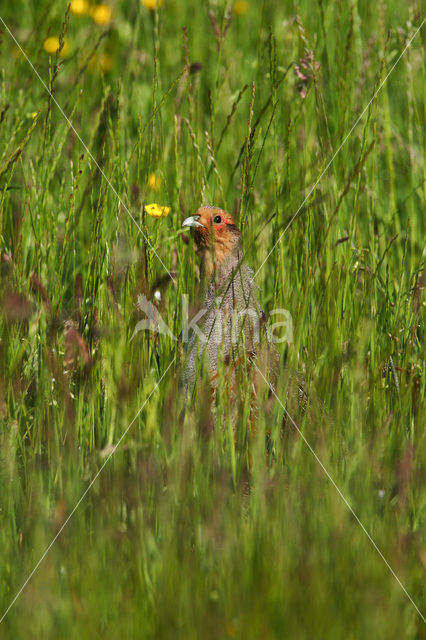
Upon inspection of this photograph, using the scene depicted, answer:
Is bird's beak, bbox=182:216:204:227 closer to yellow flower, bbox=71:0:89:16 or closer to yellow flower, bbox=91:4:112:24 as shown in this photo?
yellow flower, bbox=91:4:112:24

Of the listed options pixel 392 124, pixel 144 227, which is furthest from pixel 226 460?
pixel 392 124

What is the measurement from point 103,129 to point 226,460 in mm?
1477

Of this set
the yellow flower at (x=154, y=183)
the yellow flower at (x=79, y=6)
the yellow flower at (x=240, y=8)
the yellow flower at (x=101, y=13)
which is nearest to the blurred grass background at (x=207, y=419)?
the yellow flower at (x=154, y=183)

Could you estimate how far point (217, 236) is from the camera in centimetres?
315

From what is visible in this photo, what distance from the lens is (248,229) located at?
131 inches

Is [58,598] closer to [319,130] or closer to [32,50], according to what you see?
[319,130]

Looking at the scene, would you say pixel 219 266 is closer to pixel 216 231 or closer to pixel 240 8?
pixel 216 231

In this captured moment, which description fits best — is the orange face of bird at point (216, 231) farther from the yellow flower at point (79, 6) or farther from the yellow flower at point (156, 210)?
the yellow flower at point (79, 6)

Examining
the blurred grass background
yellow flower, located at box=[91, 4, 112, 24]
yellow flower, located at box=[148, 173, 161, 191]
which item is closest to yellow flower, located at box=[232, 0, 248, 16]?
yellow flower, located at box=[91, 4, 112, 24]

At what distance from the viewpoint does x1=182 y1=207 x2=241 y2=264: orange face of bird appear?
3082mm

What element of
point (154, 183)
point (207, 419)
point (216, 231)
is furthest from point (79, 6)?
point (207, 419)

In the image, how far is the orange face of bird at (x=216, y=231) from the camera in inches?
121

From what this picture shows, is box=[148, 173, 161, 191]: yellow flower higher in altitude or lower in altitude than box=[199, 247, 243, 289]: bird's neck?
higher

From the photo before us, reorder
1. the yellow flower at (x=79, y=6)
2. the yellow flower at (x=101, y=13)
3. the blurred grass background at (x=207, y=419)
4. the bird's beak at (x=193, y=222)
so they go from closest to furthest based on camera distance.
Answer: the blurred grass background at (x=207, y=419), the bird's beak at (x=193, y=222), the yellow flower at (x=101, y=13), the yellow flower at (x=79, y=6)
